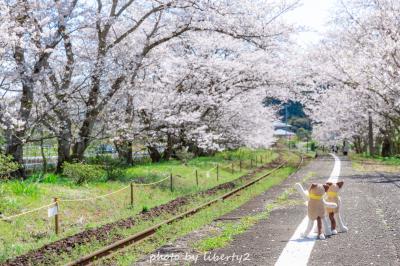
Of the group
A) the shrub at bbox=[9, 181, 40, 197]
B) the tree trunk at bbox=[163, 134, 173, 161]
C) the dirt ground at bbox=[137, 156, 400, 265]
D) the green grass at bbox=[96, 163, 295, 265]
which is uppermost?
the tree trunk at bbox=[163, 134, 173, 161]

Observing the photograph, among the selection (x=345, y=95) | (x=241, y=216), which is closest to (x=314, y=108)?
(x=345, y=95)

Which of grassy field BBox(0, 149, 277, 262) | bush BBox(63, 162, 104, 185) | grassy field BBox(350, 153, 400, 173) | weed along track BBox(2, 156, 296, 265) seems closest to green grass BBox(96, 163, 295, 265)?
weed along track BBox(2, 156, 296, 265)

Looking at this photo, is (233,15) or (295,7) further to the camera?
(295,7)

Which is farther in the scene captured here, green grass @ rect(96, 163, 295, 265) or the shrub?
the shrub

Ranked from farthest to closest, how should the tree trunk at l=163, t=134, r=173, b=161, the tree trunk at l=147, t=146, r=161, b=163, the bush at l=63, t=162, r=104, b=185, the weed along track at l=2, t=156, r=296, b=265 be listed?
the tree trunk at l=147, t=146, r=161, b=163
the tree trunk at l=163, t=134, r=173, b=161
the bush at l=63, t=162, r=104, b=185
the weed along track at l=2, t=156, r=296, b=265

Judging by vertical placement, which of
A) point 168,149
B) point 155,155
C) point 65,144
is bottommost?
point 155,155

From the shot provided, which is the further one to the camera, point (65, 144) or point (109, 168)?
point (65, 144)

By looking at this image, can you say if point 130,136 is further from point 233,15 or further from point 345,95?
point 345,95

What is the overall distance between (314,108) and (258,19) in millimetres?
45994

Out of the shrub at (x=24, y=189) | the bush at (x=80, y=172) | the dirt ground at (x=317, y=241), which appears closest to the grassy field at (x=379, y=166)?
the dirt ground at (x=317, y=241)

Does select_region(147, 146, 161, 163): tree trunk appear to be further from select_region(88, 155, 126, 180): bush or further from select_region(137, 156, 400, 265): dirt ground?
select_region(137, 156, 400, 265): dirt ground

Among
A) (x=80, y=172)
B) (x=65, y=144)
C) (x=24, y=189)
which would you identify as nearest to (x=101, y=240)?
(x=24, y=189)

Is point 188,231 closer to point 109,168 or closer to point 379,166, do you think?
point 109,168

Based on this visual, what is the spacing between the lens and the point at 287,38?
19594mm
